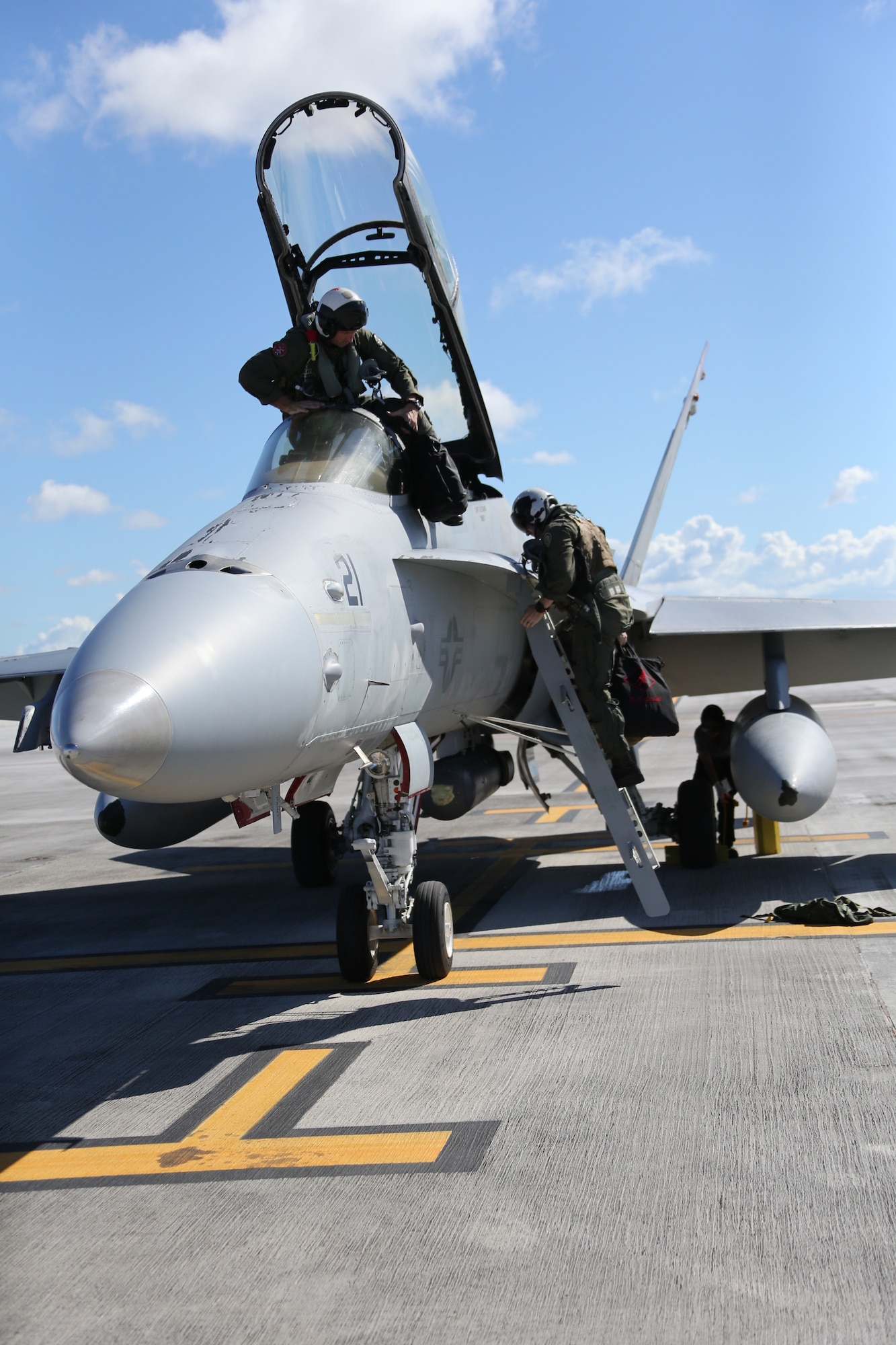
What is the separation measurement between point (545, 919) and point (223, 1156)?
405 cm

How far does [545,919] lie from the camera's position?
7910 millimetres

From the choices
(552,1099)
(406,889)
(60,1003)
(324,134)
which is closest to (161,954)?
(60,1003)

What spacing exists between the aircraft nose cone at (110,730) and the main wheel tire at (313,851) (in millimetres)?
6349

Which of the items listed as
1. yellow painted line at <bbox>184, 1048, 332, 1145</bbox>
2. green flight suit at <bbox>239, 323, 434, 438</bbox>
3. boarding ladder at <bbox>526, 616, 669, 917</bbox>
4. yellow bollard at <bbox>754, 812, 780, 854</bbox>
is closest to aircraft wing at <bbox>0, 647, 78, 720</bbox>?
green flight suit at <bbox>239, 323, 434, 438</bbox>

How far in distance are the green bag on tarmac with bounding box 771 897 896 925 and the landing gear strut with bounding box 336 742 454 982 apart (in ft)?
8.10

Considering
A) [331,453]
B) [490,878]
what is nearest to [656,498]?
Result: [490,878]

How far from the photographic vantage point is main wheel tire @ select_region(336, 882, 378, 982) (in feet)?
20.3

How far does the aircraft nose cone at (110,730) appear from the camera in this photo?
3.49 meters

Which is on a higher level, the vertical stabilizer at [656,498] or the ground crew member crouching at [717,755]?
the vertical stabilizer at [656,498]

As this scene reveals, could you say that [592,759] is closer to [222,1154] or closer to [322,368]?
[322,368]

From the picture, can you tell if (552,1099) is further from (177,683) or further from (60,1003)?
(60,1003)

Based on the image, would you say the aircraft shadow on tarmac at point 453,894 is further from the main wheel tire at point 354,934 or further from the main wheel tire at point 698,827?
the main wheel tire at point 354,934

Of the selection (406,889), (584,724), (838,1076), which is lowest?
(838,1076)

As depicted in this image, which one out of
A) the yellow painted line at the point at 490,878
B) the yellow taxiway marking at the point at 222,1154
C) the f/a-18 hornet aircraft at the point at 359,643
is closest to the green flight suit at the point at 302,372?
the f/a-18 hornet aircraft at the point at 359,643
